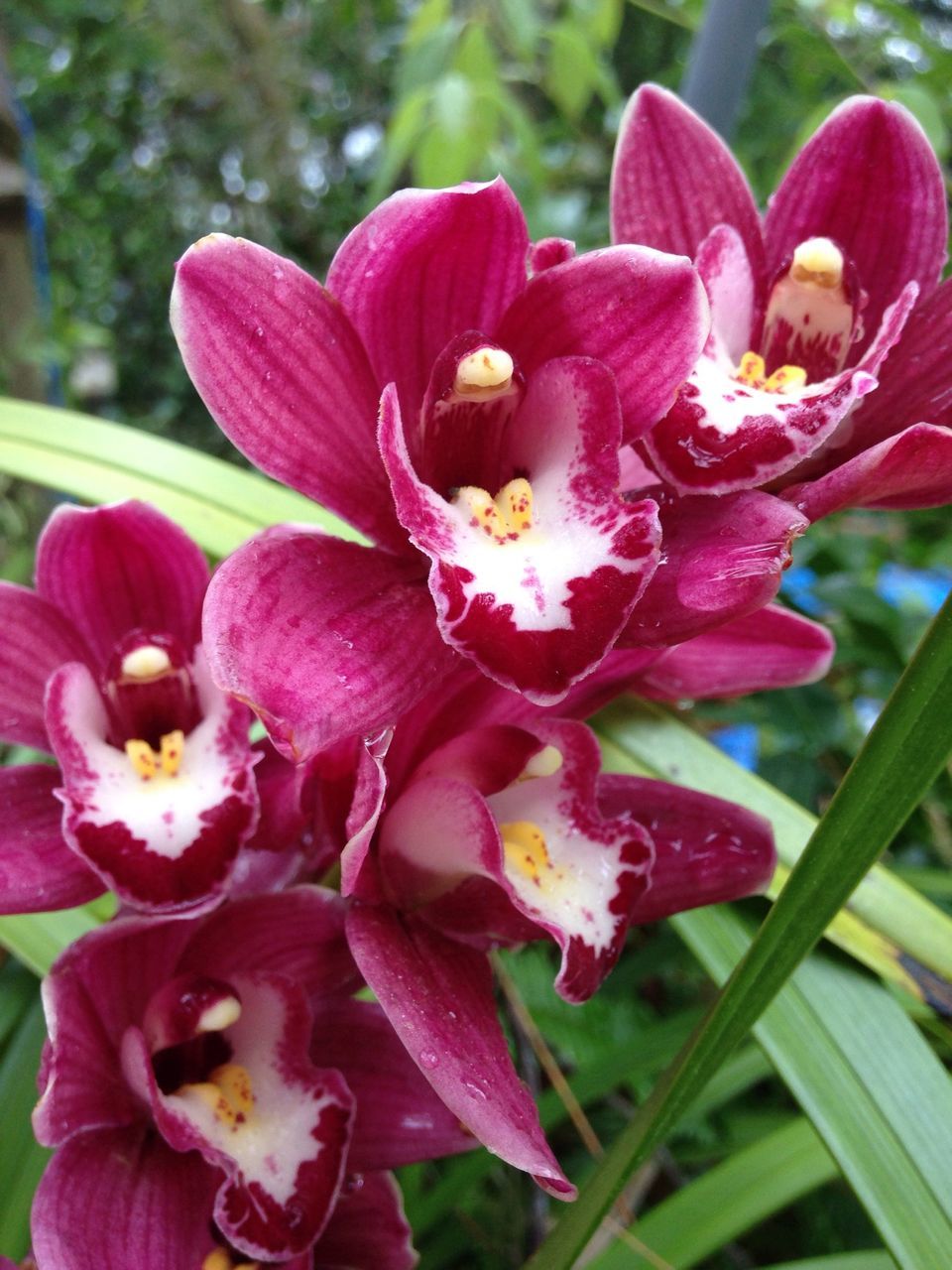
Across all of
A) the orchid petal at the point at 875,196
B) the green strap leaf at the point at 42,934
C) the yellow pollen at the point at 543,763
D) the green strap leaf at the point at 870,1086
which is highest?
the orchid petal at the point at 875,196

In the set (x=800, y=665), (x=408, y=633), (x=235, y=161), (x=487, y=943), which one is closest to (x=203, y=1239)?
(x=487, y=943)

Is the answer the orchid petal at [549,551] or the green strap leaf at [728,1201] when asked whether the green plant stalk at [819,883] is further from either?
the green strap leaf at [728,1201]

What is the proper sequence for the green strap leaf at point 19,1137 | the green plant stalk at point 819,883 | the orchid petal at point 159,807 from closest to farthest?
1. the green plant stalk at point 819,883
2. the orchid petal at point 159,807
3. the green strap leaf at point 19,1137

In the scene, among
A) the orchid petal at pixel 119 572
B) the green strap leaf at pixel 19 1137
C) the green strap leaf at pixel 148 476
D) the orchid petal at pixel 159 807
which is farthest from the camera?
the green strap leaf at pixel 148 476

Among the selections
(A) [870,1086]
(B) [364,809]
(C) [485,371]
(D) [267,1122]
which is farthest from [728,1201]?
(C) [485,371]

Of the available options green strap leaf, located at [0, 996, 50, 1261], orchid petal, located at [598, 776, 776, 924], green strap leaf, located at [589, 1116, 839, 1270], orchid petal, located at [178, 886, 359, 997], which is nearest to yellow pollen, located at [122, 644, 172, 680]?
orchid petal, located at [178, 886, 359, 997]

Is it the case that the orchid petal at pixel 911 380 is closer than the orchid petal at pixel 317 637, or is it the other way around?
the orchid petal at pixel 317 637

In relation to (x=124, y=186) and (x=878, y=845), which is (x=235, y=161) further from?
(x=878, y=845)

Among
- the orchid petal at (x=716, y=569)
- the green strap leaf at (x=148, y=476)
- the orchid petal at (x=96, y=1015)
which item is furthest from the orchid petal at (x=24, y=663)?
the orchid petal at (x=716, y=569)

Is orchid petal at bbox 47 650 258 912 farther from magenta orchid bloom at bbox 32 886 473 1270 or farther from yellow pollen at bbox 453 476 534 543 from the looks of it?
yellow pollen at bbox 453 476 534 543
